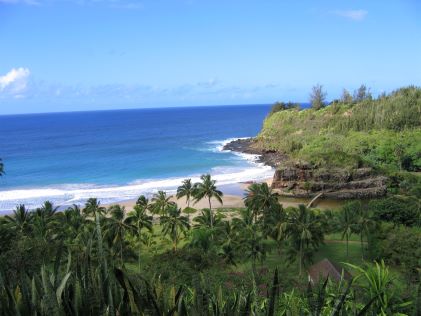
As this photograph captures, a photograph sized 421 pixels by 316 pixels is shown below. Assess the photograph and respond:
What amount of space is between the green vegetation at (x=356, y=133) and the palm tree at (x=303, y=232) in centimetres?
3836

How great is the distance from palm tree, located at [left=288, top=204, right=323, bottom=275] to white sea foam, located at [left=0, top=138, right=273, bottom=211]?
35.6 metres

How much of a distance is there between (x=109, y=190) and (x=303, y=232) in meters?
44.9

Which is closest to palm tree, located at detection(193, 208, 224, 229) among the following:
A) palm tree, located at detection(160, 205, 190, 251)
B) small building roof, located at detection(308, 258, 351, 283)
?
palm tree, located at detection(160, 205, 190, 251)

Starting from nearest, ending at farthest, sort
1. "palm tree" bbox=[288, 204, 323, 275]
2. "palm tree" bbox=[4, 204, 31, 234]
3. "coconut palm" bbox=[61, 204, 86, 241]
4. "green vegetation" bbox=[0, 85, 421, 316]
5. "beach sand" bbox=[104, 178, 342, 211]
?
"green vegetation" bbox=[0, 85, 421, 316] → "palm tree" bbox=[288, 204, 323, 275] → "coconut palm" bbox=[61, 204, 86, 241] → "palm tree" bbox=[4, 204, 31, 234] → "beach sand" bbox=[104, 178, 342, 211]

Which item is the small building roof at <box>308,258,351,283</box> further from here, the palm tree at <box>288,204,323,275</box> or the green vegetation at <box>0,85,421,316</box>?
the palm tree at <box>288,204,323,275</box>

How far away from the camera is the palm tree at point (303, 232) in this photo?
38.2m

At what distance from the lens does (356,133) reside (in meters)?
101

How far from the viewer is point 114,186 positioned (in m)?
78.4

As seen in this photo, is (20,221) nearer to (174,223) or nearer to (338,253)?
(174,223)

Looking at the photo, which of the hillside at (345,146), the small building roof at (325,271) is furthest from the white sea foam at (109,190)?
the small building roof at (325,271)

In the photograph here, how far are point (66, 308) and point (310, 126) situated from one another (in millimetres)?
112116

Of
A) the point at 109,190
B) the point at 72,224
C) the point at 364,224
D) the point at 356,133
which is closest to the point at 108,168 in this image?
the point at 109,190

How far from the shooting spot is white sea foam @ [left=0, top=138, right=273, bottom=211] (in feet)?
226

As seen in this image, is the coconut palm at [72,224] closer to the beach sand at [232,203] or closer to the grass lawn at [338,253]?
the beach sand at [232,203]
